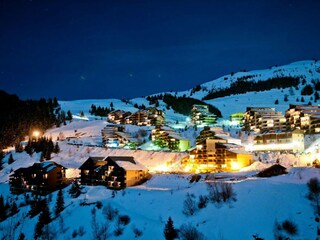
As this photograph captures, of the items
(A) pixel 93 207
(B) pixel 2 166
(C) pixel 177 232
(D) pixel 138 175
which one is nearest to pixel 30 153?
(B) pixel 2 166

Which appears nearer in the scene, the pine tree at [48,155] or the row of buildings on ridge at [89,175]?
the row of buildings on ridge at [89,175]

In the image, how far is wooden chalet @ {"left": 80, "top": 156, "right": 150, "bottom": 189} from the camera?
191 feet

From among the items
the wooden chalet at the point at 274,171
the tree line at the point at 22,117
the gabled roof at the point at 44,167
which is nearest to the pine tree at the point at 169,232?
the wooden chalet at the point at 274,171

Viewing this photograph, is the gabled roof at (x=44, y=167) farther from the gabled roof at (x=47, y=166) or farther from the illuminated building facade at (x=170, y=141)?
the illuminated building facade at (x=170, y=141)

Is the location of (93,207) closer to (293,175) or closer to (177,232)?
(177,232)

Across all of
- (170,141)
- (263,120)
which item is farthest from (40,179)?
(263,120)

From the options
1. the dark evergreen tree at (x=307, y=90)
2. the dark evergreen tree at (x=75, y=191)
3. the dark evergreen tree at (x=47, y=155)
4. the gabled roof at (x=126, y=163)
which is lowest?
the dark evergreen tree at (x=75, y=191)

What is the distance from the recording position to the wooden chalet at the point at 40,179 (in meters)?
63.9

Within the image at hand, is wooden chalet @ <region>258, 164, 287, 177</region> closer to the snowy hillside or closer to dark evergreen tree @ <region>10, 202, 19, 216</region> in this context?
the snowy hillside

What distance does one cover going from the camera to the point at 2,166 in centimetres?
8094

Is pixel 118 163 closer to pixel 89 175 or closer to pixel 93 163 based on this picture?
pixel 93 163

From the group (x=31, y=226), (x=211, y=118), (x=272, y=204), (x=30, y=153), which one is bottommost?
(x=31, y=226)

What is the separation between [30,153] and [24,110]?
40796mm

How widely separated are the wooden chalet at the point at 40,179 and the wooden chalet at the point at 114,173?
461 centimetres
